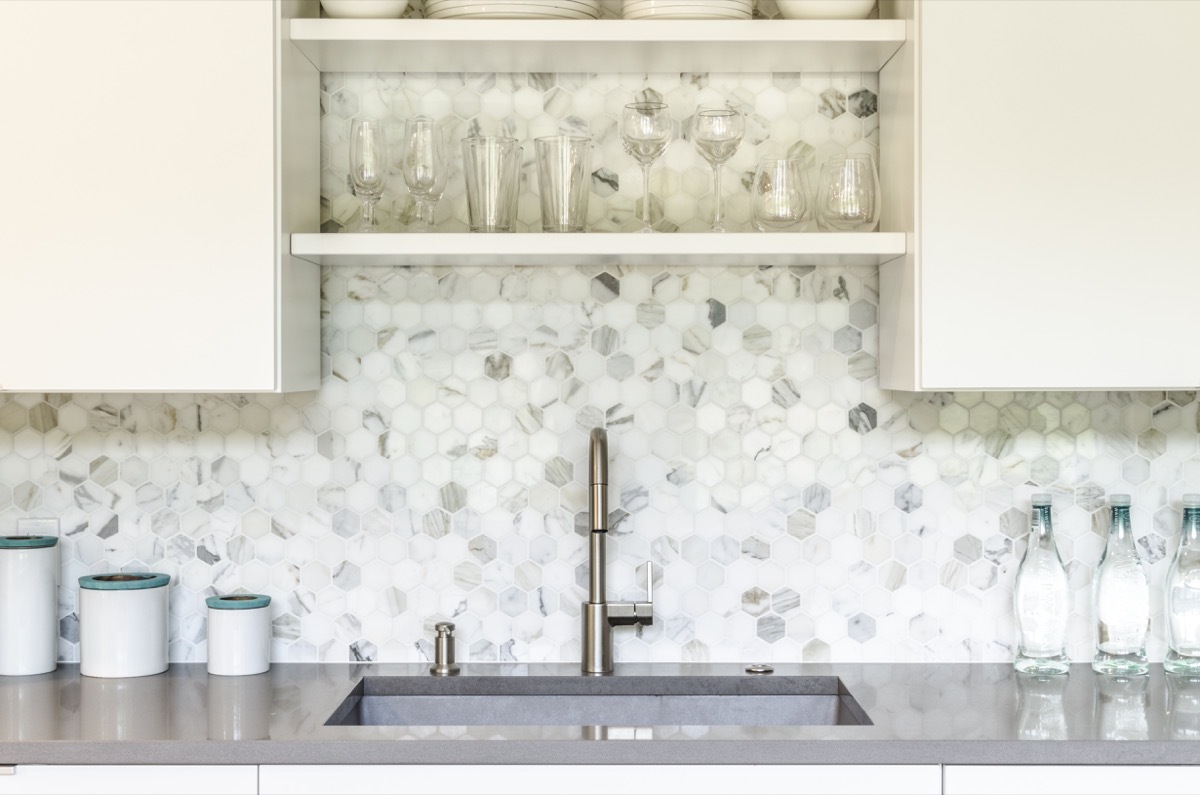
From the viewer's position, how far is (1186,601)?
2.13 meters

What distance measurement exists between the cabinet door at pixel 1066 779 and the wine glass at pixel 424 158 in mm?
1250

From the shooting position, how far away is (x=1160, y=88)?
6.16ft

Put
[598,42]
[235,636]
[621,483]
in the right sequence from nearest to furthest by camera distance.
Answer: [598,42] < [235,636] < [621,483]

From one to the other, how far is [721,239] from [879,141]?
1.53 ft

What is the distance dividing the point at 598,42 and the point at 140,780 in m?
1.34

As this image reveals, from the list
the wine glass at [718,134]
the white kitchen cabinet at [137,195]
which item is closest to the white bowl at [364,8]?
the white kitchen cabinet at [137,195]

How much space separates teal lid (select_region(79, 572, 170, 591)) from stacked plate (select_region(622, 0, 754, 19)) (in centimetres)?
129

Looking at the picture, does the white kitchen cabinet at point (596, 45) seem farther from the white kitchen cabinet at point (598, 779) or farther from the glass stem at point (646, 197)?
the white kitchen cabinet at point (598, 779)

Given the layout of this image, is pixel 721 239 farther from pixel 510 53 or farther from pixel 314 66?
pixel 314 66

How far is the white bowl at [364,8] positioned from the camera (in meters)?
2.01

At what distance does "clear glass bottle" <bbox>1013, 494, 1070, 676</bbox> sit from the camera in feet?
7.00

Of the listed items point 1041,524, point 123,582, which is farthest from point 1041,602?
point 123,582

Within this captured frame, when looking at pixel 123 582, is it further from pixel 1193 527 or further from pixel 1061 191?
pixel 1193 527

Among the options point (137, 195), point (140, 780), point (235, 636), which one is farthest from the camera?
point (235, 636)
